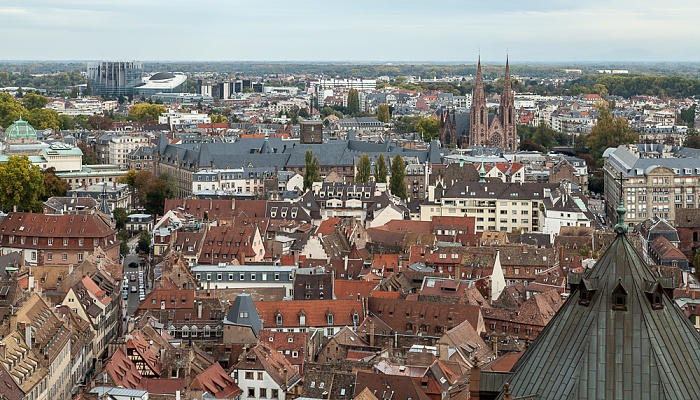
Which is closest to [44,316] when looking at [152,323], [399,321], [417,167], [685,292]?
[152,323]

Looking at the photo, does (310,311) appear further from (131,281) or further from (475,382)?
(475,382)

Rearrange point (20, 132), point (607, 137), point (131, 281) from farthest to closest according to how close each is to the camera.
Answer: point (607, 137)
point (20, 132)
point (131, 281)

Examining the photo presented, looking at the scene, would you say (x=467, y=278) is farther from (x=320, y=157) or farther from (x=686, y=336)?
(x=320, y=157)

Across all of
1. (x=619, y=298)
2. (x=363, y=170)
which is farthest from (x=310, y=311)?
(x=363, y=170)

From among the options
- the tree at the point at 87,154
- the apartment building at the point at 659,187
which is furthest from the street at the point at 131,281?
the tree at the point at 87,154

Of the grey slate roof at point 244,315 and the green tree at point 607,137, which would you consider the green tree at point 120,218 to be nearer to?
the grey slate roof at point 244,315

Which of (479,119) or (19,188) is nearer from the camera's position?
(19,188)
